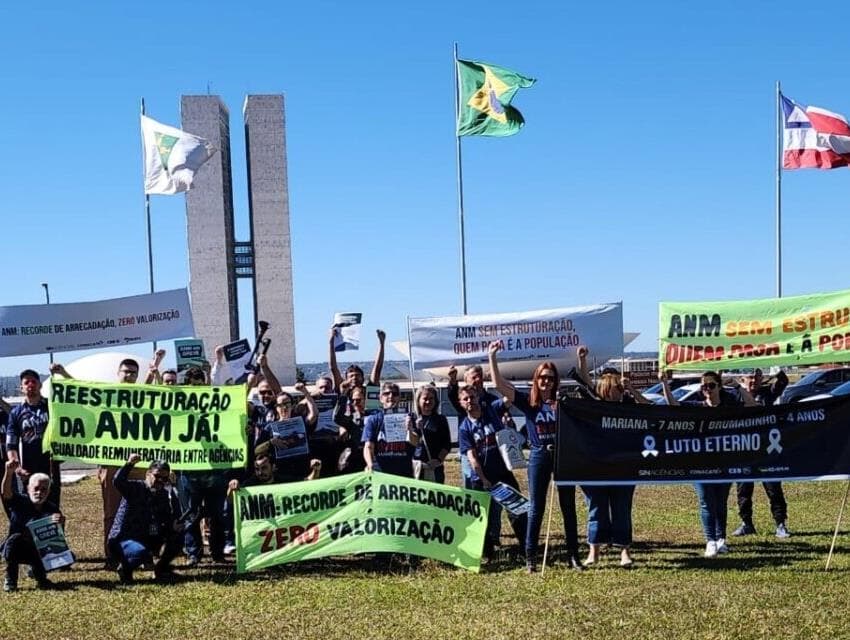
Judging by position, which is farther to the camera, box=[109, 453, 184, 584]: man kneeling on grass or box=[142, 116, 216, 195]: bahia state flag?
box=[142, 116, 216, 195]: bahia state flag

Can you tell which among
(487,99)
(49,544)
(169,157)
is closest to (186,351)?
(49,544)

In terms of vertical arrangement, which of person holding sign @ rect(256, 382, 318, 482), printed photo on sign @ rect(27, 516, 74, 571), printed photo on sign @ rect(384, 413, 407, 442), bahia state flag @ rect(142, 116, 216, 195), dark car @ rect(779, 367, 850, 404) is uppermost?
bahia state flag @ rect(142, 116, 216, 195)

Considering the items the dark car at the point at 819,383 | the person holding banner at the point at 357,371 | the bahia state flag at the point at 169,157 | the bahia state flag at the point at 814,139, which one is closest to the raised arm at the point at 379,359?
the person holding banner at the point at 357,371

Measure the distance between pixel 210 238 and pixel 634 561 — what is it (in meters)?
72.6

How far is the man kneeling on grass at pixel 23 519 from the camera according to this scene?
8055 millimetres

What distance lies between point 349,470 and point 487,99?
13672 millimetres

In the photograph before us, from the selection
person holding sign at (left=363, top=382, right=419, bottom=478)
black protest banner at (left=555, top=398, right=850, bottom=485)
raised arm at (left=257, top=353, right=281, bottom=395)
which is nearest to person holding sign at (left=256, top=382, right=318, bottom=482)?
raised arm at (left=257, top=353, right=281, bottom=395)

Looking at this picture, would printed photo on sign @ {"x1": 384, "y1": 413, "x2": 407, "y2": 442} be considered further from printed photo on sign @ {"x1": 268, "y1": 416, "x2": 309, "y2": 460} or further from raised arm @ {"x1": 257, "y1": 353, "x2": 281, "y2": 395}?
raised arm @ {"x1": 257, "y1": 353, "x2": 281, "y2": 395}

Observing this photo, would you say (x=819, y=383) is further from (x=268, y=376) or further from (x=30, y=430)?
(x=30, y=430)

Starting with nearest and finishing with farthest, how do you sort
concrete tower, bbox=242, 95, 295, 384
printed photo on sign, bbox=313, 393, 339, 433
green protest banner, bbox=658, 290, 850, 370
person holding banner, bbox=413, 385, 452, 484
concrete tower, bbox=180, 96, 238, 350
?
person holding banner, bbox=413, 385, 452, 484, printed photo on sign, bbox=313, 393, 339, 433, green protest banner, bbox=658, 290, 850, 370, concrete tower, bbox=180, 96, 238, 350, concrete tower, bbox=242, 95, 295, 384

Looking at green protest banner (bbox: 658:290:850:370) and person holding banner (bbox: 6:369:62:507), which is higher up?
green protest banner (bbox: 658:290:850:370)

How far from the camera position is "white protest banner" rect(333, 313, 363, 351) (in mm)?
13430

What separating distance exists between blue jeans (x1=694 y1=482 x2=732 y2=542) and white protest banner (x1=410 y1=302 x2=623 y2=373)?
356 cm

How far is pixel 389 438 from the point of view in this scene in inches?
340
